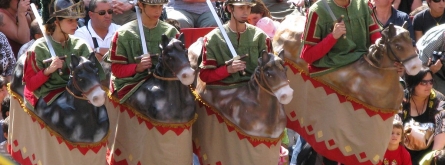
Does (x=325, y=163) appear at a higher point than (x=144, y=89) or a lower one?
lower

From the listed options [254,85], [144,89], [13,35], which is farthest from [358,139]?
[13,35]

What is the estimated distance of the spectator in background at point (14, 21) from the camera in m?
10.8

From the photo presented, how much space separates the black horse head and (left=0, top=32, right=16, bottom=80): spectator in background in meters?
2.47

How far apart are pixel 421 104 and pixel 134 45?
2941 mm

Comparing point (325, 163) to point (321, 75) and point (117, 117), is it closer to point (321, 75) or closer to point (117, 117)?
point (321, 75)

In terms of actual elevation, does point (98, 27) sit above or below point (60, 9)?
below

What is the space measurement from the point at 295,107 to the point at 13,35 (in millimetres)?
3302

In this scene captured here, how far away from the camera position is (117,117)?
8.95m

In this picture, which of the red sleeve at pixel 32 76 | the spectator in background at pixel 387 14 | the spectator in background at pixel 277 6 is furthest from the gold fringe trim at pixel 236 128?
the spectator in background at pixel 277 6

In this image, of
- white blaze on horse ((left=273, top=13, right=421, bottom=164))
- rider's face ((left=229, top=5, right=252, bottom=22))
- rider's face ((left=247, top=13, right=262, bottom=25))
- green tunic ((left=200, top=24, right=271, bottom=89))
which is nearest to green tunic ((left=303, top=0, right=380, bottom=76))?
white blaze on horse ((left=273, top=13, right=421, bottom=164))

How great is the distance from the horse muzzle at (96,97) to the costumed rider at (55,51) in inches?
16.4

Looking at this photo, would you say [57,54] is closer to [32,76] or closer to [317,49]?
[32,76]

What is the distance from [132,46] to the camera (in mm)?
8492

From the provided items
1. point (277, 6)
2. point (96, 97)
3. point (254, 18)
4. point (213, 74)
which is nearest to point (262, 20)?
point (254, 18)
